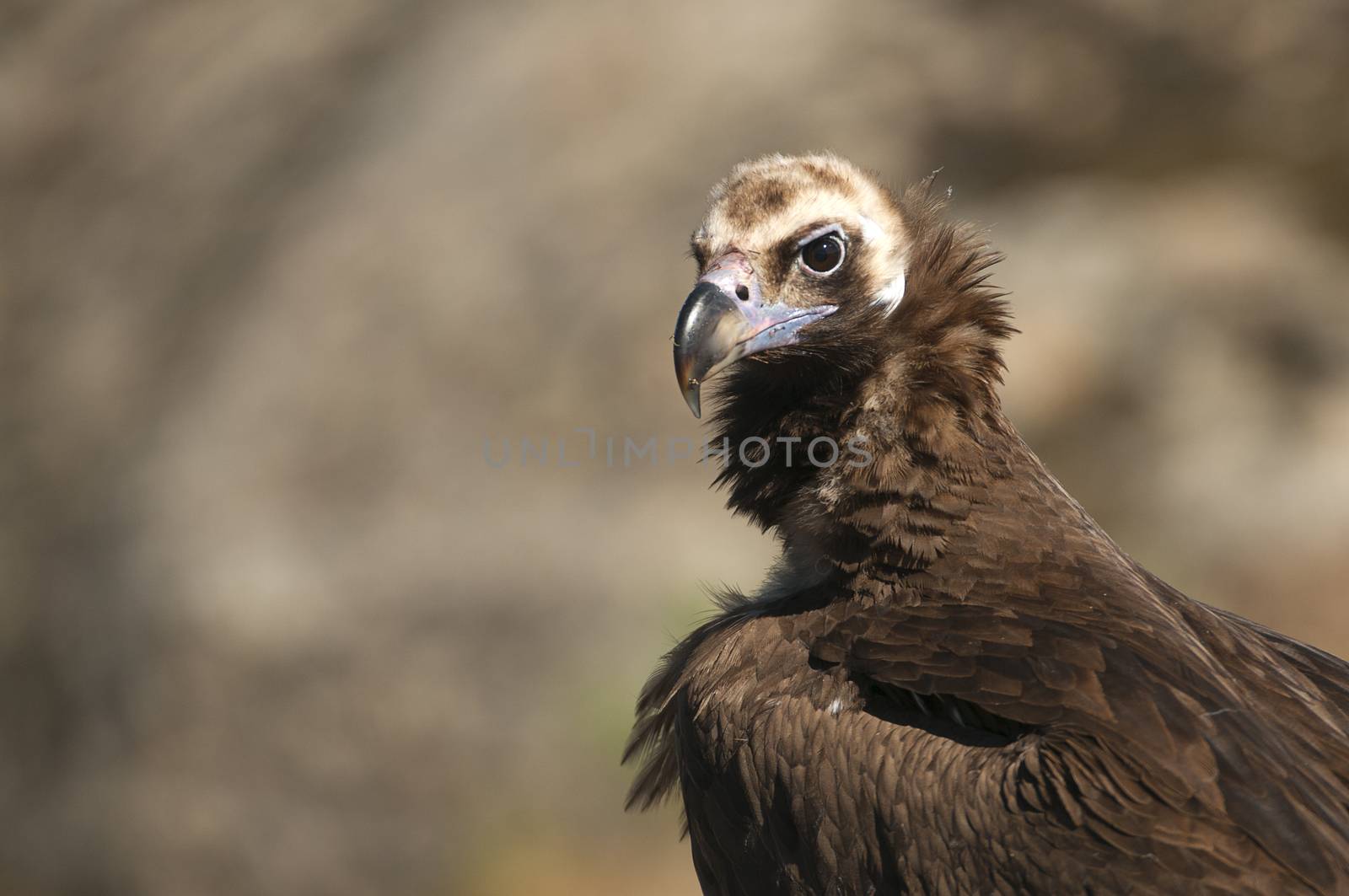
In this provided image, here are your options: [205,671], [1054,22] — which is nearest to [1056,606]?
[205,671]

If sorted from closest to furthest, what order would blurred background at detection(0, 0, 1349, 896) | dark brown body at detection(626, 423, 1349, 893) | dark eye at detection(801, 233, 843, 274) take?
dark brown body at detection(626, 423, 1349, 893), dark eye at detection(801, 233, 843, 274), blurred background at detection(0, 0, 1349, 896)

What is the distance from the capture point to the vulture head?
328 cm

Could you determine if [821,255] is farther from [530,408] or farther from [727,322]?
[530,408]

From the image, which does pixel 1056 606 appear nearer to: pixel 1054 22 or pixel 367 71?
pixel 1054 22

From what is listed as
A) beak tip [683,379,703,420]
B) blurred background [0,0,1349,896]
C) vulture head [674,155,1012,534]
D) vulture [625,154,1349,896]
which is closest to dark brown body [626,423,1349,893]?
vulture [625,154,1349,896]

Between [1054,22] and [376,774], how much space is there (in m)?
5.80

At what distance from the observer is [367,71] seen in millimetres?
9508

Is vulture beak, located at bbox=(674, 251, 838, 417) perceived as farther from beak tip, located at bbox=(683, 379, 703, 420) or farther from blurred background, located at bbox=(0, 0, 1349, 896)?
blurred background, located at bbox=(0, 0, 1349, 896)

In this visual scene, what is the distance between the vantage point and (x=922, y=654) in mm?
2906

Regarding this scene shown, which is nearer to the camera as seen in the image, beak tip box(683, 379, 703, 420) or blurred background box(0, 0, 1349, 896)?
beak tip box(683, 379, 703, 420)

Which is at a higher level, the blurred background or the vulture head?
the blurred background

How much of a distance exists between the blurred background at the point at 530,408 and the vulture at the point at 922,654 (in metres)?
3.50

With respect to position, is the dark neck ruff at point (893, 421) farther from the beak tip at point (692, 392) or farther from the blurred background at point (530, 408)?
the blurred background at point (530, 408)

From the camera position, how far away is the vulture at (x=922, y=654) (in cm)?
261
